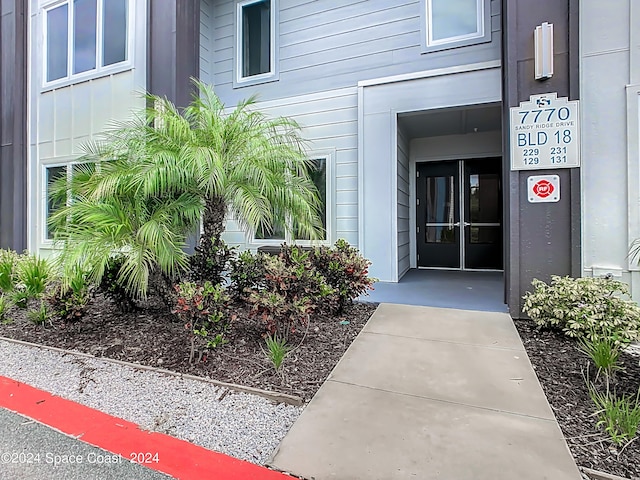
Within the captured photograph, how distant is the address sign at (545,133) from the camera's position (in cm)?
396

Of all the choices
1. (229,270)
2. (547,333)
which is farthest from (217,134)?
(547,333)

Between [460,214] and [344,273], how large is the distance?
458 centimetres

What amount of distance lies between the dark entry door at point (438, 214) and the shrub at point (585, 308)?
155 inches

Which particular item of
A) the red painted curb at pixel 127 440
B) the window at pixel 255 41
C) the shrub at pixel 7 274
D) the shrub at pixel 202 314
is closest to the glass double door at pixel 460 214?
the window at pixel 255 41

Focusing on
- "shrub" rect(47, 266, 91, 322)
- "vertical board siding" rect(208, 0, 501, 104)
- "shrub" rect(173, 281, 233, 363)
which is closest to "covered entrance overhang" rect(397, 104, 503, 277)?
"vertical board siding" rect(208, 0, 501, 104)

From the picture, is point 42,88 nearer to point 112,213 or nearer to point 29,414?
point 112,213

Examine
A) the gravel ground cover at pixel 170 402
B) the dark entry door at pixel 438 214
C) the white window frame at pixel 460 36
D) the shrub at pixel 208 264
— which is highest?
the white window frame at pixel 460 36

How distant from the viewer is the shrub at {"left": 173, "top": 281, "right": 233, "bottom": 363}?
10.2 ft

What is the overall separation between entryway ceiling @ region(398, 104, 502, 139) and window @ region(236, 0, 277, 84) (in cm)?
298

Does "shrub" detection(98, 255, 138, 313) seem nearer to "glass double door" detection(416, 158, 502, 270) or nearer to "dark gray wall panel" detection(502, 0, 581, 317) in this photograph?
"dark gray wall panel" detection(502, 0, 581, 317)

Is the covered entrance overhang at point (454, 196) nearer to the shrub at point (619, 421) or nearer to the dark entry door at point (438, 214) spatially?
the dark entry door at point (438, 214)

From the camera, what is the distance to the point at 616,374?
286 cm

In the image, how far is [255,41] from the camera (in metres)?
7.41

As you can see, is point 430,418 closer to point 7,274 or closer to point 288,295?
point 288,295
